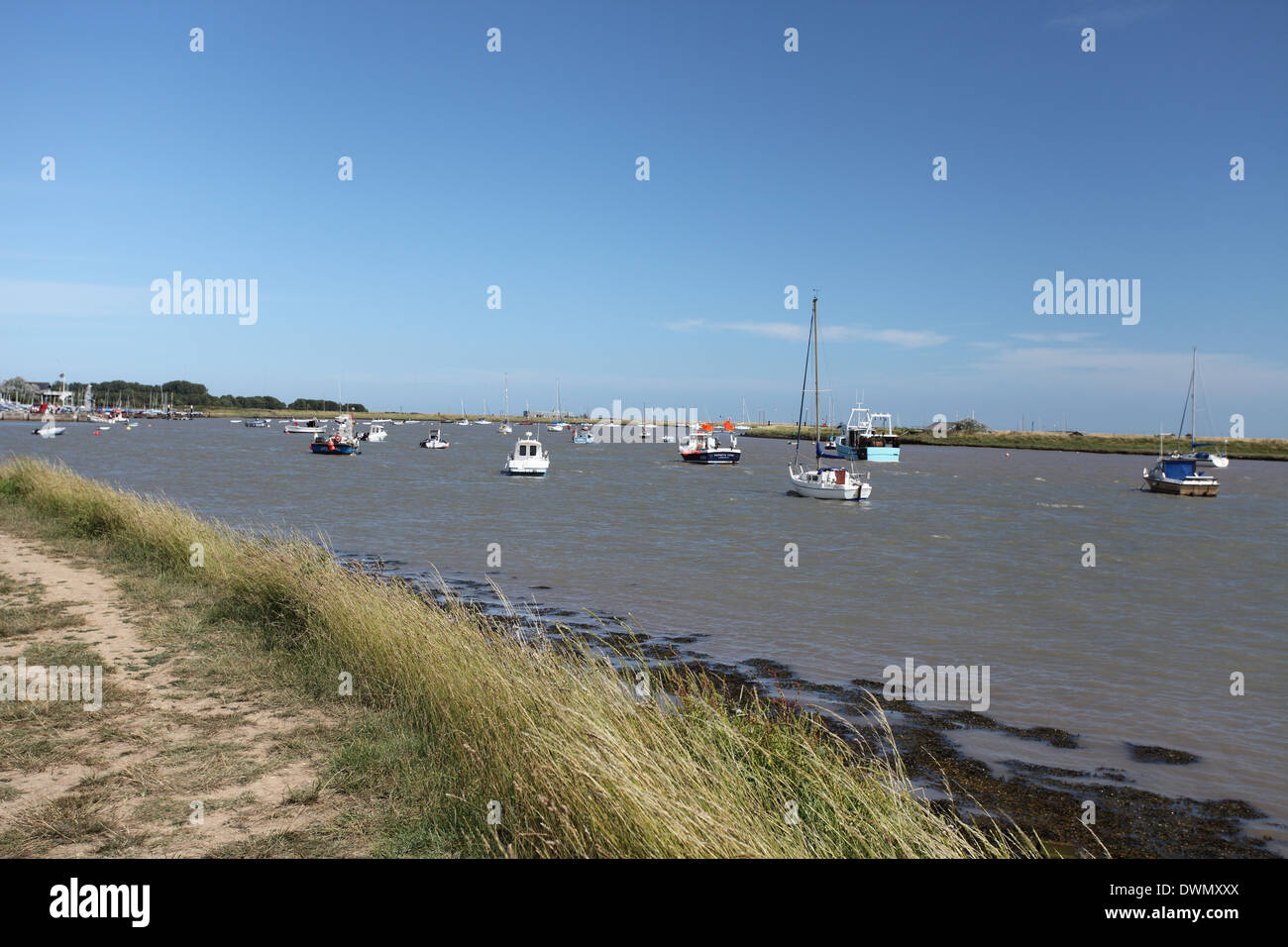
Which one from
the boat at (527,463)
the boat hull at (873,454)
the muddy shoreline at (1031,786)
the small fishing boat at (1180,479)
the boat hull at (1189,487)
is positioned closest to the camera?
the muddy shoreline at (1031,786)

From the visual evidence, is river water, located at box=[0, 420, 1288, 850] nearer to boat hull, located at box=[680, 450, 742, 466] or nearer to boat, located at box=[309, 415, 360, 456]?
boat, located at box=[309, 415, 360, 456]

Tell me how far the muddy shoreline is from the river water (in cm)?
31

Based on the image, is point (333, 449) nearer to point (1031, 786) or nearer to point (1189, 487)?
point (1189, 487)

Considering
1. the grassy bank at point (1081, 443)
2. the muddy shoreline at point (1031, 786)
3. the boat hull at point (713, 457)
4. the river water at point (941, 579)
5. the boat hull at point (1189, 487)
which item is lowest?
the river water at point (941, 579)

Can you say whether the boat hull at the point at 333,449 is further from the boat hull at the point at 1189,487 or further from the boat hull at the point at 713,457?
the boat hull at the point at 1189,487

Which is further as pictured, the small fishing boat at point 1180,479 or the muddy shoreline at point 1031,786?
the small fishing boat at point 1180,479

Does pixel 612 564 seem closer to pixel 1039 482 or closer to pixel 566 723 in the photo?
pixel 566 723

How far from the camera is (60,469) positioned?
28109 millimetres

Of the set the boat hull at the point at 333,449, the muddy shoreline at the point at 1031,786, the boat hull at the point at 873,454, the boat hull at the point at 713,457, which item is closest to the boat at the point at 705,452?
the boat hull at the point at 713,457

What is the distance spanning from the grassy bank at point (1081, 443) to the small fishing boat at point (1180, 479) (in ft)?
241

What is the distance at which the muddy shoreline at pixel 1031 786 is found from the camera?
8.05 meters

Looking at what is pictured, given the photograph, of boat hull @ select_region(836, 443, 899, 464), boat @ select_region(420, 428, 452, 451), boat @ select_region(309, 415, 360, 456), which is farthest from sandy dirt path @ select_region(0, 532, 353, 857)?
boat @ select_region(420, 428, 452, 451)

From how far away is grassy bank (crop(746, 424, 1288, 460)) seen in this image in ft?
441
